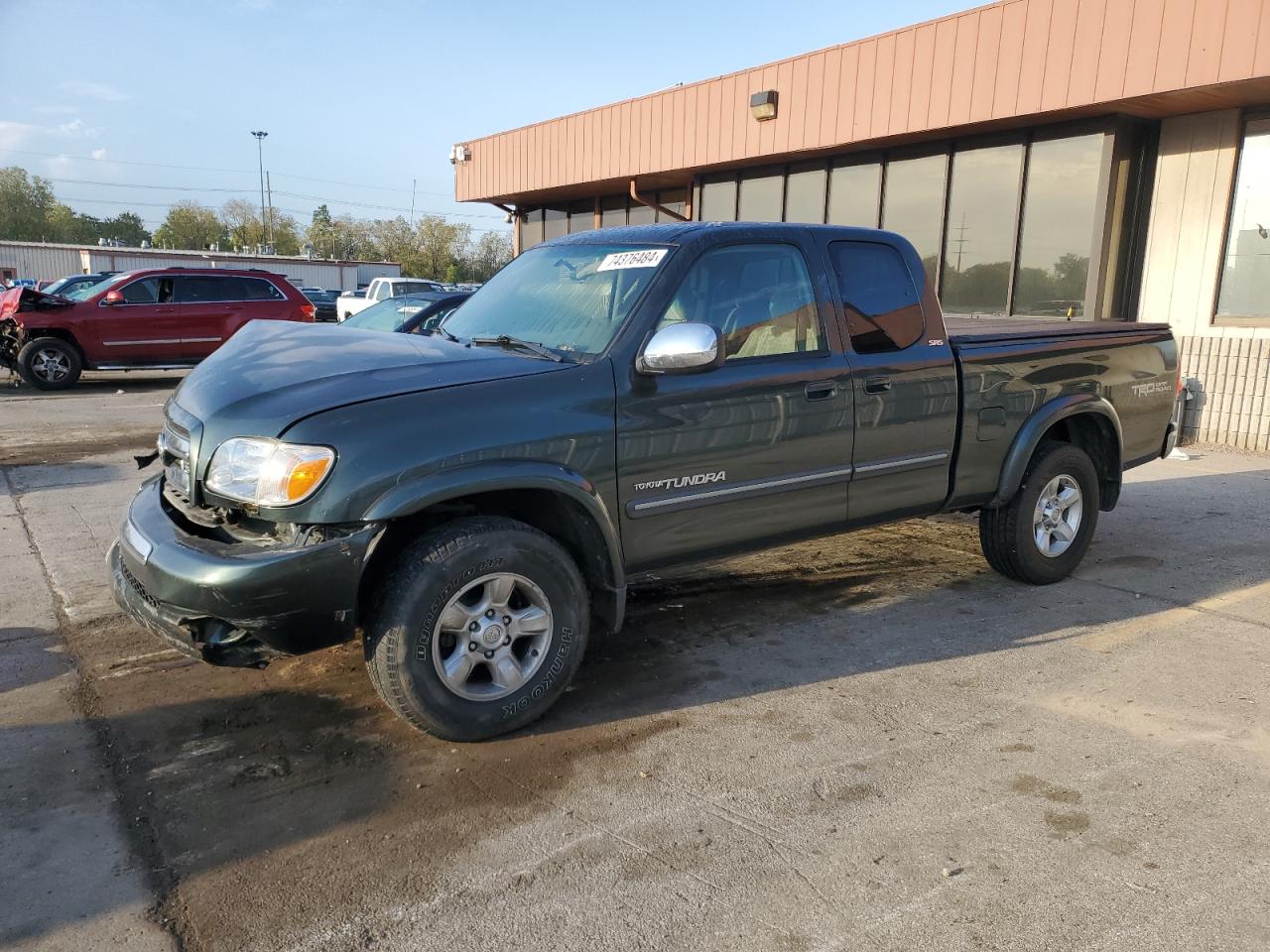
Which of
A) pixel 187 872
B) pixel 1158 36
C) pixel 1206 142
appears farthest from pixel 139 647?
pixel 1206 142

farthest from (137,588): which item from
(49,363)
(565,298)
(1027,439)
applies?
(49,363)

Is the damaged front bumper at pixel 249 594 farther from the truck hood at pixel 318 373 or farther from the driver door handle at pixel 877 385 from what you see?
the driver door handle at pixel 877 385

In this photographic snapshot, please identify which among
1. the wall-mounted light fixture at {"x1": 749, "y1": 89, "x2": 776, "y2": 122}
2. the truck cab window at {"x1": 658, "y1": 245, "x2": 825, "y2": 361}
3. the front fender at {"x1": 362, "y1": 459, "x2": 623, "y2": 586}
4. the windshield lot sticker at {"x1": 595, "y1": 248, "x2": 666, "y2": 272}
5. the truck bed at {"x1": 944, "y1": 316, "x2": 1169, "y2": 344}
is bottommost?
the front fender at {"x1": 362, "y1": 459, "x2": 623, "y2": 586}

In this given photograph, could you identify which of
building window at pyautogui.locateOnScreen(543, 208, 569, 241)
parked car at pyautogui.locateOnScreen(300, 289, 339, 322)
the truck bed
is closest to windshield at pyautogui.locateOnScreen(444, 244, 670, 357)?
the truck bed

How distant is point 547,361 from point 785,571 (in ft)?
8.55

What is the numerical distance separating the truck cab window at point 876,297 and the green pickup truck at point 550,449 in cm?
1

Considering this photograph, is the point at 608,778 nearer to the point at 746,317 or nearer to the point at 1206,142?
the point at 746,317

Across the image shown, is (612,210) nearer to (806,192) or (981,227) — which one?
(806,192)

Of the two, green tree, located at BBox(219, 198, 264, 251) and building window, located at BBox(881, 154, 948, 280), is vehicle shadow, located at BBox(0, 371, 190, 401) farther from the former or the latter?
green tree, located at BBox(219, 198, 264, 251)

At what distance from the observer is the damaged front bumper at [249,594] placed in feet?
9.89

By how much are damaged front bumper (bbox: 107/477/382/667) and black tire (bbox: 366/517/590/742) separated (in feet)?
0.53

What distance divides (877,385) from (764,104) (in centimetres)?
1019

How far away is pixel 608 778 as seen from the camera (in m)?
3.26

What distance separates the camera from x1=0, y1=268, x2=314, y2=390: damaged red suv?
1430 centimetres
